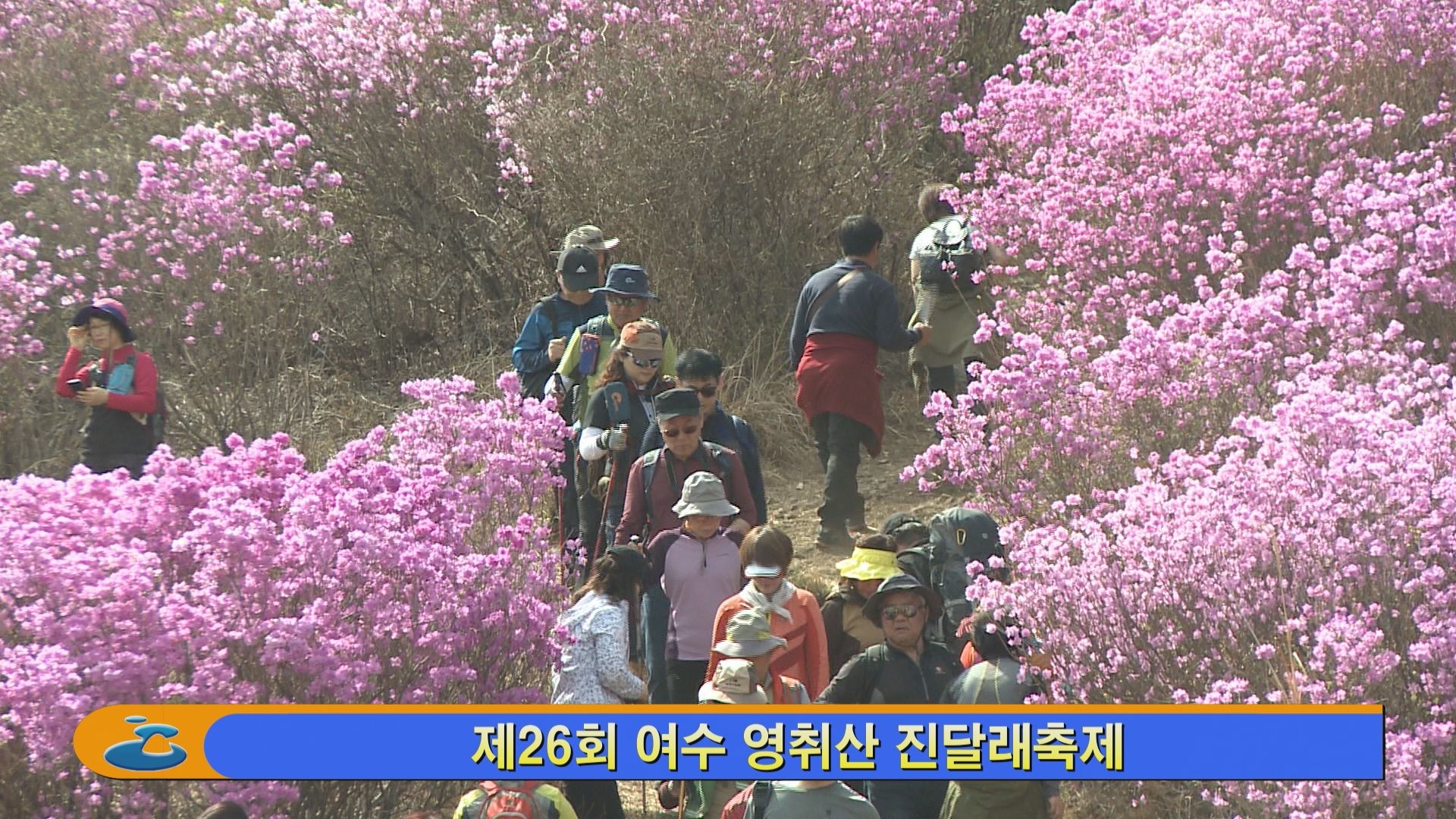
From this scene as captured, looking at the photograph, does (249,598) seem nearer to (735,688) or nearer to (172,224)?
(735,688)

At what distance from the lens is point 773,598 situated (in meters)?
6.89

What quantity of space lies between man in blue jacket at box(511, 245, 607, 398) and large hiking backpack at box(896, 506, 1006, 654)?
7.74 ft

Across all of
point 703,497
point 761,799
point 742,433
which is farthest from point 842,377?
point 761,799

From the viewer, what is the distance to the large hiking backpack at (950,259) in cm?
1034

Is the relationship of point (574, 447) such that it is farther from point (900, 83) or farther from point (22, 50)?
point (22, 50)

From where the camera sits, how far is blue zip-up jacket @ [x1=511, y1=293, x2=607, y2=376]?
9.46 meters

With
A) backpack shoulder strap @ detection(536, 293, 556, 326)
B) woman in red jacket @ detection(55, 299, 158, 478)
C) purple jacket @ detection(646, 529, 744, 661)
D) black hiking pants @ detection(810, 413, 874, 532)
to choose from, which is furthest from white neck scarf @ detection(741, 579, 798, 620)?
woman in red jacket @ detection(55, 299, 158, 478)

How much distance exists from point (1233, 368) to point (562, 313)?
3.18 meters

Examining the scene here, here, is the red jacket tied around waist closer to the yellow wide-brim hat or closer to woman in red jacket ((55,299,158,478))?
the yellow wide-brim hat

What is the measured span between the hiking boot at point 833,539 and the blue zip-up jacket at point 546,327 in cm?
179

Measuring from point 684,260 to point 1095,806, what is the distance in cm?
533

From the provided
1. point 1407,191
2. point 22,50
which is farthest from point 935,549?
point 22,50

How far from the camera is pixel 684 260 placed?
12.0 m

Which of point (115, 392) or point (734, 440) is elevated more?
point (115, 392)
